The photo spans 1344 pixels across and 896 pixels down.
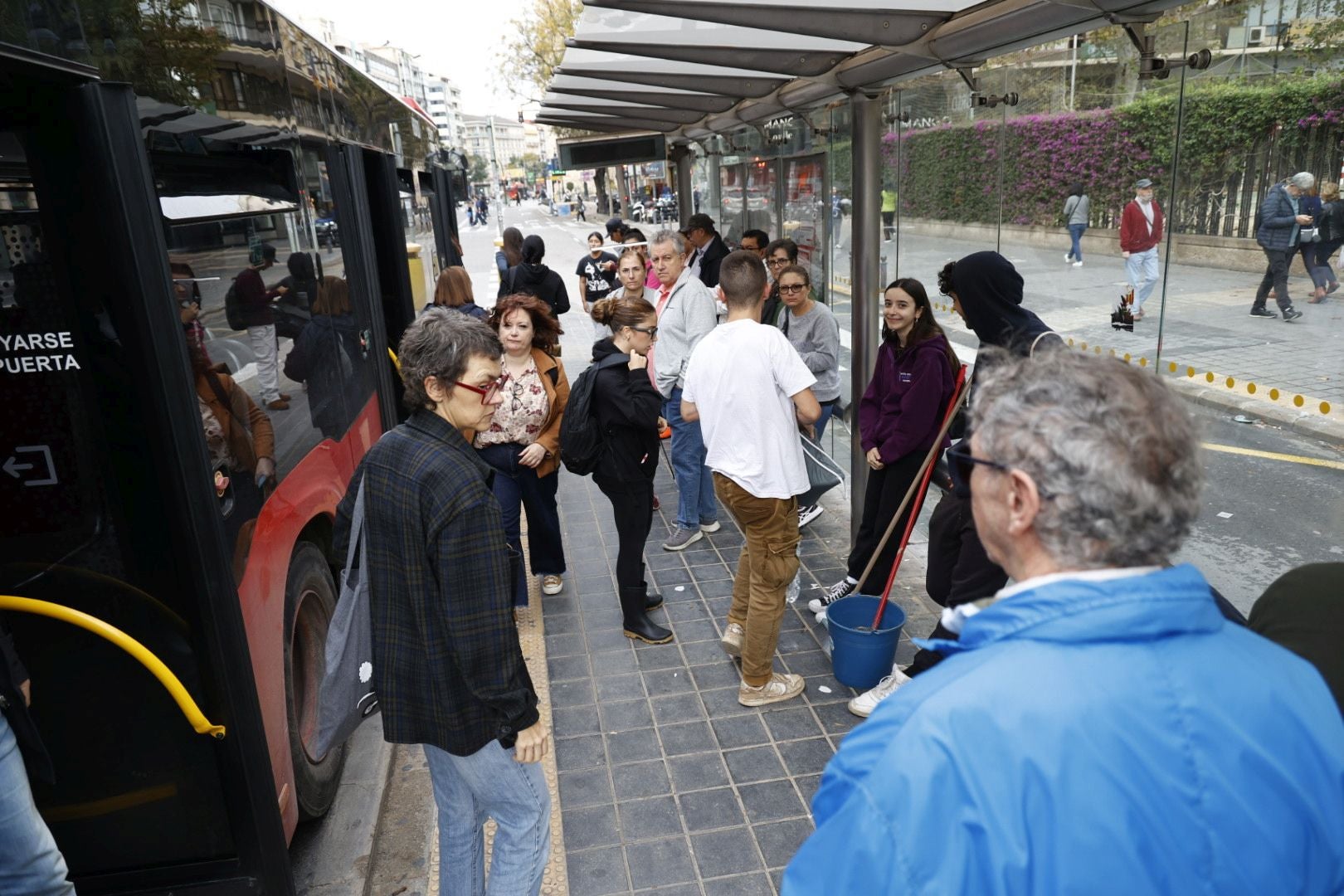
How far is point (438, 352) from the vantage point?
2430 mm

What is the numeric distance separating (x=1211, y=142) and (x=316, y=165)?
144 inches

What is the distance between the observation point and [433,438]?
2.36m

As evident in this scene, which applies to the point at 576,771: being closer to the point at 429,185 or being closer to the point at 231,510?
the point at 231,510

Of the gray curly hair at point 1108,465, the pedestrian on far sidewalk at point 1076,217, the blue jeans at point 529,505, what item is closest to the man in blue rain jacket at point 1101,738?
the gray curly hair at point 1108,465

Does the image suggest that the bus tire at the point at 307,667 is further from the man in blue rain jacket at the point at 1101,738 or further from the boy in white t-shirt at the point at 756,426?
the man in blue rain jacket at the point at 1101,738

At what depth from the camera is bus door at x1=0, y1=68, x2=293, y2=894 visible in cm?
215

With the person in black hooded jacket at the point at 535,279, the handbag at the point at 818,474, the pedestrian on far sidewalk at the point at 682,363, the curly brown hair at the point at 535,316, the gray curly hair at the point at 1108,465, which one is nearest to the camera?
the gray curly hair at the point at 1108,465

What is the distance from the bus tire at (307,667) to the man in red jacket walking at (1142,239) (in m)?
3.40

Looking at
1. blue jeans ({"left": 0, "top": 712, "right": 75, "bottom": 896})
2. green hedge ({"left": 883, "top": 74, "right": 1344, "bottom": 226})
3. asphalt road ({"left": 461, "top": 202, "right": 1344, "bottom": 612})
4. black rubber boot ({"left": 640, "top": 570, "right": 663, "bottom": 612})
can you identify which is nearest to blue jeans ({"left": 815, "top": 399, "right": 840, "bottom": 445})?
green hedge ({"left": 883, "top": 74, "right": 1344, "bottom": 226})

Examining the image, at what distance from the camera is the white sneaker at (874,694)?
4117 mm

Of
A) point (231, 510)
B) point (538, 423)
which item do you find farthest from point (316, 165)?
point (231, 510)

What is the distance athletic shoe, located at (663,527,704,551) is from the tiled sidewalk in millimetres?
137

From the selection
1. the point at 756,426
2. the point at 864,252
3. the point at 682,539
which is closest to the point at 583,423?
the point at 756,426

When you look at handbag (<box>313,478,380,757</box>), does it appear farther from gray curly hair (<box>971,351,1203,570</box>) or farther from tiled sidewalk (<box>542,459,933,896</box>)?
gray curly hair (<box>971,351,1203,570</box>)
